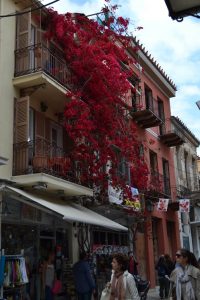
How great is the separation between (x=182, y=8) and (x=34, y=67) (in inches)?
400

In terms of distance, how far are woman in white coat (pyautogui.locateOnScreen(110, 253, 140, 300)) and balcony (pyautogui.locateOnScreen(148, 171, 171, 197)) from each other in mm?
14270

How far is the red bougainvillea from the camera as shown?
14367 mm

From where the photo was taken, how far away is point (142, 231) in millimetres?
21078

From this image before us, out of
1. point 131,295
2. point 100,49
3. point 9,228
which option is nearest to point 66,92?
point 100,49

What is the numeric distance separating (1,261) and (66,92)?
6.28m

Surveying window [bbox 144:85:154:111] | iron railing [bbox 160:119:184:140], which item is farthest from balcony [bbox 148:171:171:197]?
window [bbox 144:85:154:111]

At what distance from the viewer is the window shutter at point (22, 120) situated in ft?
42.2

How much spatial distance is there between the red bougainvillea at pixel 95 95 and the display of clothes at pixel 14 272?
466 centimetres

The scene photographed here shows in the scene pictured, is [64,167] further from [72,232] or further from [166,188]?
[166,188]

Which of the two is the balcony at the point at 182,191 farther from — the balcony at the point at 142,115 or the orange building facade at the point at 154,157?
the balcony at the point at 142,115

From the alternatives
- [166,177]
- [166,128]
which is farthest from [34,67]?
[166,128]

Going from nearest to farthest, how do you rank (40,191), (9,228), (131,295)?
(131,295), (9,228), (40,191)

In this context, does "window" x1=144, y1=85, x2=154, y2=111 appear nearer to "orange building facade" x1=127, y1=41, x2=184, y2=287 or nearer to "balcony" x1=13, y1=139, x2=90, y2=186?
"orange building facade" x1=127, y1=41, x2=184, y2=287

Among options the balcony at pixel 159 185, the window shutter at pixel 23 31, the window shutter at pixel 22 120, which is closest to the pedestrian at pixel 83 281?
the window shutter at pixel 22 120
